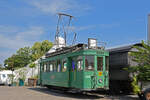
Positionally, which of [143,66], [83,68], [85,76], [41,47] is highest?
[41,47]

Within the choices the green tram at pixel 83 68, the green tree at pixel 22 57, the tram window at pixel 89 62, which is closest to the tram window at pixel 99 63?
the green tram at pixel 83 68

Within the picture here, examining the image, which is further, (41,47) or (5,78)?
(41,47)

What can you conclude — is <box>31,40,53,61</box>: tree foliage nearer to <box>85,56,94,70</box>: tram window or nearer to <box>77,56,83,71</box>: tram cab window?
<box>77,56,83,71</box>: tram cab window

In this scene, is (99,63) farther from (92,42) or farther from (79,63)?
(92,42)

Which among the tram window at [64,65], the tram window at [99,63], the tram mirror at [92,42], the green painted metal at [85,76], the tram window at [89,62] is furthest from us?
the tram window at [64,65]

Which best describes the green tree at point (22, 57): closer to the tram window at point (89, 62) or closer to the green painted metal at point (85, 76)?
the green painted metal at point (85, 76)

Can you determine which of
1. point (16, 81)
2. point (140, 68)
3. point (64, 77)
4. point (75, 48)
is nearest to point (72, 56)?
point (75, 48)

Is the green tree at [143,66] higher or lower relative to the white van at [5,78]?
higher

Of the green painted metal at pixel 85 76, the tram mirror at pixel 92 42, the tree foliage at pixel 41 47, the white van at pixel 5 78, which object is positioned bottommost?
the white van at pixel 5 78

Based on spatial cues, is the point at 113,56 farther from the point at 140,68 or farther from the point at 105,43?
the point at 140,68

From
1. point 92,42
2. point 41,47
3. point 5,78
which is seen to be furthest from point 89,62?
point 41,47

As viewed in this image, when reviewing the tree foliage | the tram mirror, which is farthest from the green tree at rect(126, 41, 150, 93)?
the tree foliage

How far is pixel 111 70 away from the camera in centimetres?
1518

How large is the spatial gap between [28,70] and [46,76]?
15.0 m
